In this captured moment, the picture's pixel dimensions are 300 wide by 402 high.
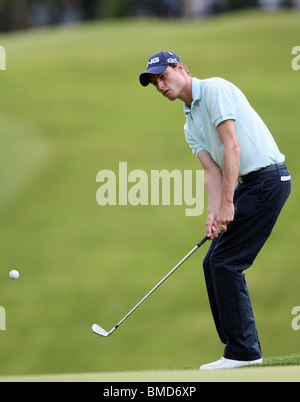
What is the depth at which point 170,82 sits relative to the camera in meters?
4.84

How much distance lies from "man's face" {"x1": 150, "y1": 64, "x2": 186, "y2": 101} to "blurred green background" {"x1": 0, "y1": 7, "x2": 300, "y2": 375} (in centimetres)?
516

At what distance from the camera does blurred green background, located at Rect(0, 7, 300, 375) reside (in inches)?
410

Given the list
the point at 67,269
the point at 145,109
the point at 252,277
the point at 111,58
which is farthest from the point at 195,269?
the point at 111,58

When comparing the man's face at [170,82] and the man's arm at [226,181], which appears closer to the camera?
the man's arm at [226,181]

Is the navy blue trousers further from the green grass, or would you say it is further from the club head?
the club head

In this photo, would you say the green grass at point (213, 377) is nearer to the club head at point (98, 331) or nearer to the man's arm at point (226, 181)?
the man's arm at point (226, 181)

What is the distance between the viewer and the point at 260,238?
16.0 ft

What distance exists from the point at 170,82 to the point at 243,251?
1113mm

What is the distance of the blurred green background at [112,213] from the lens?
1042 centimetres

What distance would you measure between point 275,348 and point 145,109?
27.3ft

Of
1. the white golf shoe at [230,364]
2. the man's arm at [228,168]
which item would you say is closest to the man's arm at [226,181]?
the man's arm at [228,168]

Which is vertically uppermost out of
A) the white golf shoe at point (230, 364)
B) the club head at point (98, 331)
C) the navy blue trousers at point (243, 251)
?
the navy blue trousers at point (243, 251)

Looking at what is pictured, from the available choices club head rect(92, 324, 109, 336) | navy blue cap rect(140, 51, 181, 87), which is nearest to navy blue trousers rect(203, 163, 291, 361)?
navy blue cap rect(140, 51, 181, 87)

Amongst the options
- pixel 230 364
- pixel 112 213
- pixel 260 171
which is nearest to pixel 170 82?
pixel 260 171
